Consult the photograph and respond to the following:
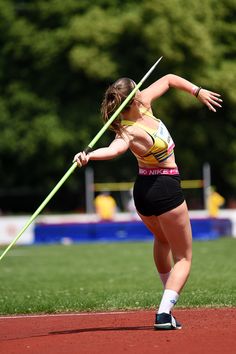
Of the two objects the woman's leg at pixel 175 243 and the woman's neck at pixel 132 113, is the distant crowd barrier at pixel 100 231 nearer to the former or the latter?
the woman's leg at pixel 175 243

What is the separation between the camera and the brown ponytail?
810 centimetres

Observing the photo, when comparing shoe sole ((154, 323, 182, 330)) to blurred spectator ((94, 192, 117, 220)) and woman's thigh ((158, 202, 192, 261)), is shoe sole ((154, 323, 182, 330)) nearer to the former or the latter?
woman's thigh ((158, 202, 192, 261))

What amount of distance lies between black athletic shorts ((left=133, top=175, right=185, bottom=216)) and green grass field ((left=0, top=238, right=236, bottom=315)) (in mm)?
2589

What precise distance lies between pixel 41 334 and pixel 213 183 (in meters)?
35.8

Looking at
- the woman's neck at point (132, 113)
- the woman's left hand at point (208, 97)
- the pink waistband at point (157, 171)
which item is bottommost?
the pink waistband at point (157, 171)

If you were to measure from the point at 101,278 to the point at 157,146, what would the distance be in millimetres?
8994

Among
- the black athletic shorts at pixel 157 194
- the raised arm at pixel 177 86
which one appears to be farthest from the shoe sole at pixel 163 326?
the raised arm at pixel 177 86

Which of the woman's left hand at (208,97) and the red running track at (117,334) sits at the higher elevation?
the woman's left hand at (208,97)

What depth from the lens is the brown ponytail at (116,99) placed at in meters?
8.10

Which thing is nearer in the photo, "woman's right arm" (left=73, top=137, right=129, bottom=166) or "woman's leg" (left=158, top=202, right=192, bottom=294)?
"woman's right arm" (left=73, top=137, right=129, bottom=166)

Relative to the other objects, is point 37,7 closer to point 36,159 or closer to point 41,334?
point 36,159

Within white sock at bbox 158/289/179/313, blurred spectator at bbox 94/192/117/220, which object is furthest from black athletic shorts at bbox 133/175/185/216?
blurred spectator at bbox 94/192/117/220

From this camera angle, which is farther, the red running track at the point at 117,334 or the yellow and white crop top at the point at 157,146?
the yellow and white crop top at the point at 157,146

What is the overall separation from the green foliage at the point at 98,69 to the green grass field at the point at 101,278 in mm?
11075
